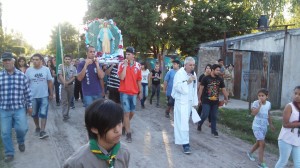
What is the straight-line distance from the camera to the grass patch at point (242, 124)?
7.79 metres

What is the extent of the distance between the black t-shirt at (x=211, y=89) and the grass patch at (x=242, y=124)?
118 cm

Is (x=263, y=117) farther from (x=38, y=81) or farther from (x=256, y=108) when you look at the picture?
(x=38, y=81)

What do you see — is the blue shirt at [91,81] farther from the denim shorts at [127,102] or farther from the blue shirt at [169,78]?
the blue shirt at [169,78]

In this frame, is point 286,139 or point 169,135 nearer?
point 286,139

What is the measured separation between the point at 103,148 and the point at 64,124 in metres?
6.92

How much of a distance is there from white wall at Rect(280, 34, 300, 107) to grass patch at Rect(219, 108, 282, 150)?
2.60 meters

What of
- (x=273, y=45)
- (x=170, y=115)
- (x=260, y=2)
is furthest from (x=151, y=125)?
(x=260, y=2)

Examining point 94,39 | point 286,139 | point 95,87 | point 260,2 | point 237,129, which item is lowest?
point 237,129

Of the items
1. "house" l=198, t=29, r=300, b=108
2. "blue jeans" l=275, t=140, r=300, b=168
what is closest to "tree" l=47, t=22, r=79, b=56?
"house" l=198, t=29, r=300, b=108

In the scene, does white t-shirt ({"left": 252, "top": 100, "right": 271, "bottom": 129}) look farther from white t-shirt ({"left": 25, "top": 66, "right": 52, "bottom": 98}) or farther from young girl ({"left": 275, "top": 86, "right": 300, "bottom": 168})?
white t-shirt ({"left": 25, "top": 66, "right": 52, "bottom": 98})

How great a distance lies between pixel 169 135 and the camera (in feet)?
25.5

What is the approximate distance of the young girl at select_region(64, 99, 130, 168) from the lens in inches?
74.8

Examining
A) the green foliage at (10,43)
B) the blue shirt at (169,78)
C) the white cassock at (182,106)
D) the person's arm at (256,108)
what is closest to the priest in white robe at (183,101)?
the white cassock at (182,106)

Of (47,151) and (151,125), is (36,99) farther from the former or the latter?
(151,125)
